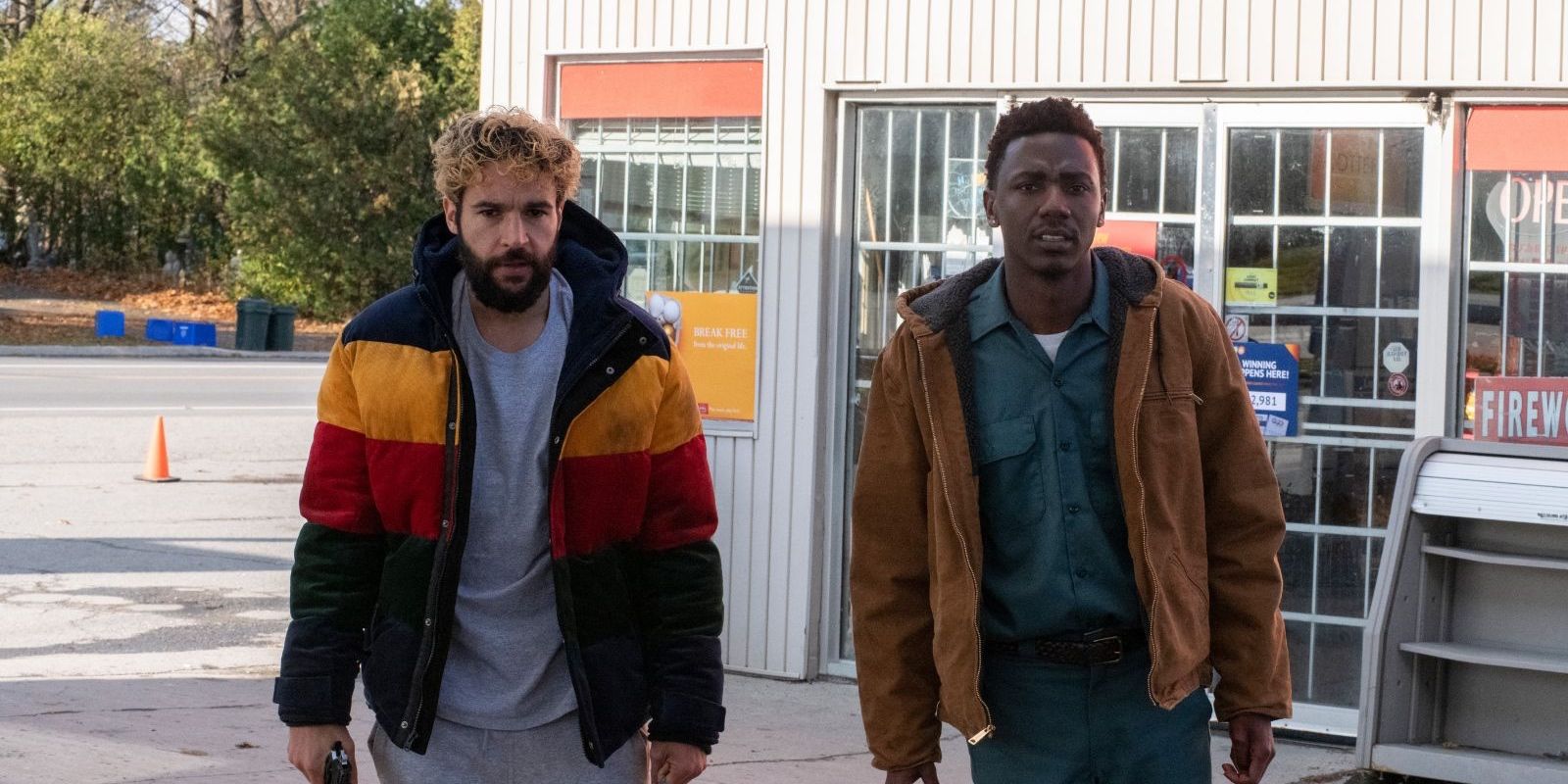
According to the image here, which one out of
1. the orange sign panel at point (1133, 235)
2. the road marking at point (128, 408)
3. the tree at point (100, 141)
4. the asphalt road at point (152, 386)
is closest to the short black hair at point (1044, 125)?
the orange sign panel at point (1133, 235)

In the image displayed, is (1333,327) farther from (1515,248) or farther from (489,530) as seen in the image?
(489,530)

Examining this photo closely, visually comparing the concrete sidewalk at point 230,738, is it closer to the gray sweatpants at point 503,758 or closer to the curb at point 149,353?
the gray sweatpants at point 503,758

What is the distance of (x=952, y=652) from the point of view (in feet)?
10.4

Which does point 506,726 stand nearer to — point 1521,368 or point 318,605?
point 318,605

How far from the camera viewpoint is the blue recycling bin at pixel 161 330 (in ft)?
114

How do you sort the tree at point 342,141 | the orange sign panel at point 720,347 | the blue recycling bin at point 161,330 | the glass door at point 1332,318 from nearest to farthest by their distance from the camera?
the glass door at point 1332,318
the orange sign panel at point 720,347
the blue recycling bin at point 161,330
the tree at point 342,141

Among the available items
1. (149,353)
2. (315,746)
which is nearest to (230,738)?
(315,746)

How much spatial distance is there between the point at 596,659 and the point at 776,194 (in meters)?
5.00

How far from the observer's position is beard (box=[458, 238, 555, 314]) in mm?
3279

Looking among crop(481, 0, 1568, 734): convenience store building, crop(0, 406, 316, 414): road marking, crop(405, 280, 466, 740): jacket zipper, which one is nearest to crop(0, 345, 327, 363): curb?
crop(0, 406, 316, 414): road marking

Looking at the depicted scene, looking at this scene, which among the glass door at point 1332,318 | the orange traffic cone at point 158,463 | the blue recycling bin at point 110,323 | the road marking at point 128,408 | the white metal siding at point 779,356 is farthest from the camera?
the blue recycling bin at point 110,323

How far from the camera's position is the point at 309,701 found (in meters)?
3.25

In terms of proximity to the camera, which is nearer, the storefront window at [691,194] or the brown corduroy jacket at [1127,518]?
the brown corduroy jacket at [1127,518]

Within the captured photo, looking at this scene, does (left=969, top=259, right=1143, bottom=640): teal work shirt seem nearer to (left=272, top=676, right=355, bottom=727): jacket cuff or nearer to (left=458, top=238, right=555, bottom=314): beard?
(left=458, top=238, right=555, bottom=314): beard
